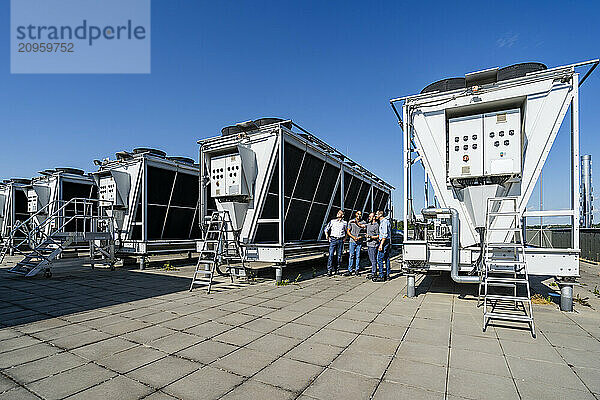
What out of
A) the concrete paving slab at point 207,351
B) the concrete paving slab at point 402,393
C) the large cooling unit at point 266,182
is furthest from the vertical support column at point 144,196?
the concrete paving slab at point 402,393

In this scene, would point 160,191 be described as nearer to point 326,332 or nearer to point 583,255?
point 326,332

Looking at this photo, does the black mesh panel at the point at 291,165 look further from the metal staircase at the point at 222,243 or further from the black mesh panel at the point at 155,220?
the black mesh panel at the point at 155,220

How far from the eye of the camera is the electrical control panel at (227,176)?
8.50 meters

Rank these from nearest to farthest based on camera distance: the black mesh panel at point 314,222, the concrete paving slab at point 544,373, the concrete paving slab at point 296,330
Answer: the concrete paving slab at point 544,373 < the concrete paving slab at point 296,330 < the black mesh panel at point 314,222

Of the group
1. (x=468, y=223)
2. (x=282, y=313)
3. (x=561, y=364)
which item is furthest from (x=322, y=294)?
(x=561, y=364)

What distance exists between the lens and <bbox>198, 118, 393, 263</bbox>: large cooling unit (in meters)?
8.41

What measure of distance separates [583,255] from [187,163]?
62.6 feet

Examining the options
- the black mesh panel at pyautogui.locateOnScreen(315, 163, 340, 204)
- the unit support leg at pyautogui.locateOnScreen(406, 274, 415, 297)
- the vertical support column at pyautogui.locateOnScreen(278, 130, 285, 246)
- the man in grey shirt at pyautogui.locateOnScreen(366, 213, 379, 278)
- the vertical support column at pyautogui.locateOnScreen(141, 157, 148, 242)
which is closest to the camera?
the unit support leg at pyautogui.locateOnScreen(406, 274, 415, 297)

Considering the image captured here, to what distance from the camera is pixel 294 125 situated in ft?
29.1

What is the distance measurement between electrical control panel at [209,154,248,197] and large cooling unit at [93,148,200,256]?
149 inches

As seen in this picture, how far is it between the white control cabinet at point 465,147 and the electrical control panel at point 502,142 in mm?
115

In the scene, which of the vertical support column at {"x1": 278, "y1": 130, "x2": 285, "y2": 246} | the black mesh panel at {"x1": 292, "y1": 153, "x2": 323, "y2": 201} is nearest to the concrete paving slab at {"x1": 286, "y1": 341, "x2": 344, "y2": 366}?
the vertical support column at {"x1": 278, "y1": 130, "x2": 285, "y2": 246}

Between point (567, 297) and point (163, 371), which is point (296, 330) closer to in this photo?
point (163, 371)

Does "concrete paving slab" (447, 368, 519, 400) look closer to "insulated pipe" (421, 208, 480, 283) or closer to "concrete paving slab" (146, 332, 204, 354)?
"insulated pipe" (421, 208, 480, 283)
